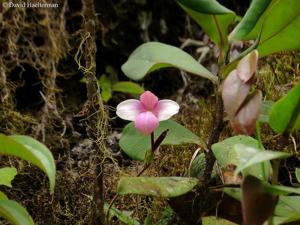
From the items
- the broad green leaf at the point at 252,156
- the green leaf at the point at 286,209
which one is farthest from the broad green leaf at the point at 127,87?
the broad green leaf at the point at 252,156

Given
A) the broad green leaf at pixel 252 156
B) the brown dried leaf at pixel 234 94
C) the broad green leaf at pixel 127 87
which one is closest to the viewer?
the broad green leaf at pixel 252 156

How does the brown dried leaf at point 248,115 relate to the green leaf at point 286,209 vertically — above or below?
above

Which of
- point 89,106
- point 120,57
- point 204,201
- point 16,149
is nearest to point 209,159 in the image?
point 204,201

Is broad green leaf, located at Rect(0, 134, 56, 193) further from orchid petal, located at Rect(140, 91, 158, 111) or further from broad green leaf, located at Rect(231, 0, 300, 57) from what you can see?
broad green leaf, located at Rect(231, 0, 300, 57)

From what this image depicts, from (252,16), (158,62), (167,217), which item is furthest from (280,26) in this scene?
(167,217)

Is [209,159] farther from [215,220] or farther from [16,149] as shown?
[16,149]

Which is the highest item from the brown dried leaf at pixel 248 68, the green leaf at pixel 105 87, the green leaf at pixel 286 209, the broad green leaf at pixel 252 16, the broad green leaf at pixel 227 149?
the broad green leaf at pixel 252 16

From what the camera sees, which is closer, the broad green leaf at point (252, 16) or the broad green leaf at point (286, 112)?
the broad green leaf at point (286, 112)

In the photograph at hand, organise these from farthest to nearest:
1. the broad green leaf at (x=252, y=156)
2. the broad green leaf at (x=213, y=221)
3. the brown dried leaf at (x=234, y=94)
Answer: the broad green leaf at (x=213, y=221)
the brown dried leaf at (x=234, y=94)
the broad green leaf at (x=252, y=156)

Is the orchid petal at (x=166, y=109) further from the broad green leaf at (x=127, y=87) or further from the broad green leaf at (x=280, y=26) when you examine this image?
the broad green leaf at (x=127, y=87)
